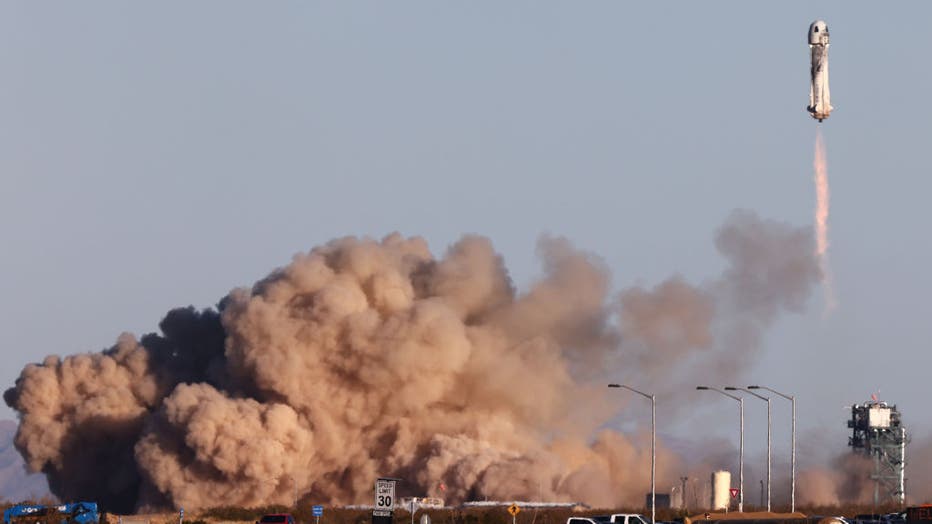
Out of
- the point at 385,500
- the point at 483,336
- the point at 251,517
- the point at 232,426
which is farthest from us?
the point at 483,336

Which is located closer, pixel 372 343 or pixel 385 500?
pixel 385 500

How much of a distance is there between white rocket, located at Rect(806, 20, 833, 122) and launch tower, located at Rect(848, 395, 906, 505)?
44945 mm

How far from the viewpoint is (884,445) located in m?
138

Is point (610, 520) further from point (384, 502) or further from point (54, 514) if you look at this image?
point (54, 514)

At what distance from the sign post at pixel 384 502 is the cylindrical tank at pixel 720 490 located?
204ft

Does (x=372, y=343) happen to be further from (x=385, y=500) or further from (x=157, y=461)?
(x=385, y=500)

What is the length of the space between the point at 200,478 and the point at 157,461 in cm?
328

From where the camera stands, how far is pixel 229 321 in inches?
5118

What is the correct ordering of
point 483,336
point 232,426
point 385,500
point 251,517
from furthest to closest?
point 483,336, point 232,426, point 251,517, point 385,500

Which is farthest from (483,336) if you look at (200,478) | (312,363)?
(200,478)

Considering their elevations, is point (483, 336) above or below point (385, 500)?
above

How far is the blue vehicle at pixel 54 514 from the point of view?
109 m

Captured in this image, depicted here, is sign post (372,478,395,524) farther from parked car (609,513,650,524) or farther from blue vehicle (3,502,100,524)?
blue vehicle (3,502,100,524)

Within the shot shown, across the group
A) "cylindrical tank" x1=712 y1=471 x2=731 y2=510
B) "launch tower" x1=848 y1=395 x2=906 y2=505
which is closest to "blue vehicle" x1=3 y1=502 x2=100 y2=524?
"cylindrical tank" x1=712 y1=471 x2=731 y2=510
